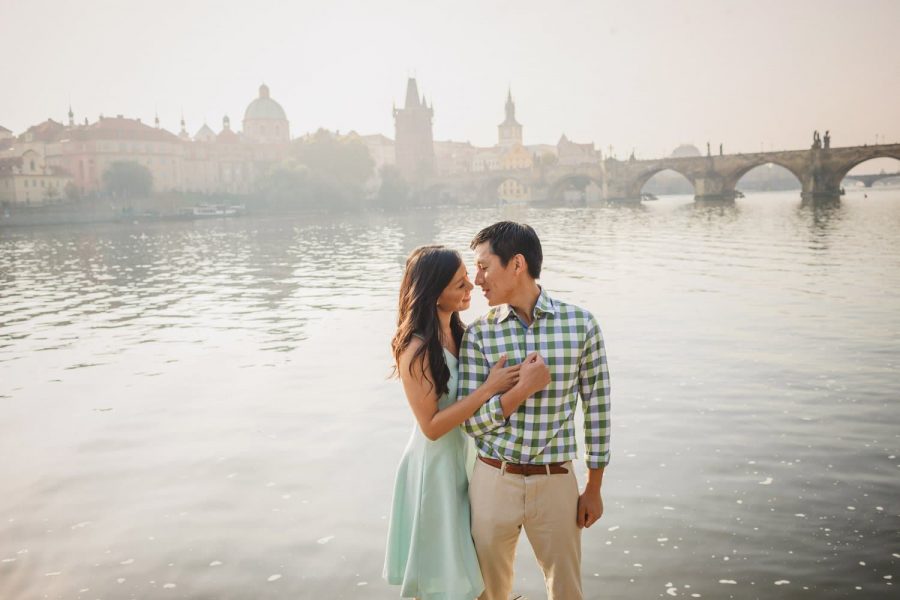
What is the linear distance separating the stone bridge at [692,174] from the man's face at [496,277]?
7466 cm

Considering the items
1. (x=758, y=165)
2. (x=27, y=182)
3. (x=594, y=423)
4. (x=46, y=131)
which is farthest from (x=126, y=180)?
(x=594, y=423)

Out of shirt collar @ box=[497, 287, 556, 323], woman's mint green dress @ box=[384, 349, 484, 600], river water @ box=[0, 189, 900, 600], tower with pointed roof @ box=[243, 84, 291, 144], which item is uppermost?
tower with pointed roof @ box=[243, 84, 291, 144]

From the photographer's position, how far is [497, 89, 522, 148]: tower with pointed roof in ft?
554

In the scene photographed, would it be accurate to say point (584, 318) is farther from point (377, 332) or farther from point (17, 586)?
point (377, 332)

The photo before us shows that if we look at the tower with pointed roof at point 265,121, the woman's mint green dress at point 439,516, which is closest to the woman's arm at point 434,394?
the woman's mint green dress at point 439,516

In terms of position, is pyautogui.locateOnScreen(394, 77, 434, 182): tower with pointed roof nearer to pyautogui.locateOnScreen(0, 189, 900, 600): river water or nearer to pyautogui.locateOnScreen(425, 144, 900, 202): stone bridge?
pyautogui.locateOnScreen(425, 144, 900, 202): stone bridge

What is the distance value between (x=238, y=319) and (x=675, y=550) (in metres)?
10.7

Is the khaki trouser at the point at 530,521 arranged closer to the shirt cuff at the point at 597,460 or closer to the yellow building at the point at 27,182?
the shirt cuff at the point at 597,460

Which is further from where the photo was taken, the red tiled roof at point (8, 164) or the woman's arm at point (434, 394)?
the red tiled roof at point (8, 164)

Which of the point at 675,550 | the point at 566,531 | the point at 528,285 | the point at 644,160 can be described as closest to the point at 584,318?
the point at 528,285

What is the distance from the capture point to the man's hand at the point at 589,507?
2629mm

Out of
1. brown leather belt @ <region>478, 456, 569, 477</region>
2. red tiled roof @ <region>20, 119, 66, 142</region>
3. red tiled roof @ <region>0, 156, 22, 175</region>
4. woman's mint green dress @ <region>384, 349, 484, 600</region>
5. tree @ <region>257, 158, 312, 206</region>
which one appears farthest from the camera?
red tiled roof @ <region>20, 119, 66, 142</region>

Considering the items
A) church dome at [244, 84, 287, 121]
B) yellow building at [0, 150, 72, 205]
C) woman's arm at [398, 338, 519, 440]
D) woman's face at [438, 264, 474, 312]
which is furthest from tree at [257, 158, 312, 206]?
woman's arm at [398, 338, 519, 440]

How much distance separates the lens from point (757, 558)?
4375 millimetres
